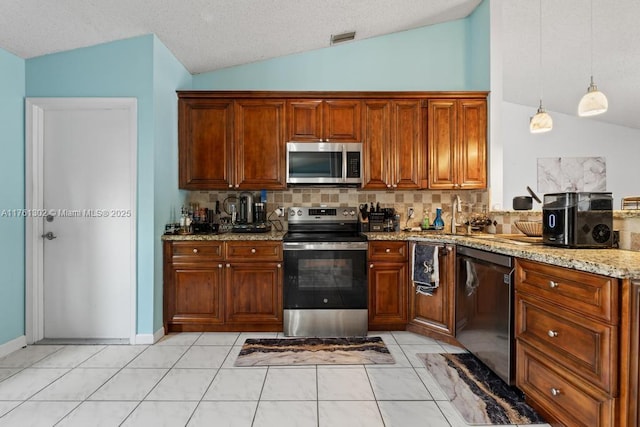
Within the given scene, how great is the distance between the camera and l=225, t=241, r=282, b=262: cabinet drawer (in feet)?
10.1

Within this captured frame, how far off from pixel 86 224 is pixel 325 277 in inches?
84.7

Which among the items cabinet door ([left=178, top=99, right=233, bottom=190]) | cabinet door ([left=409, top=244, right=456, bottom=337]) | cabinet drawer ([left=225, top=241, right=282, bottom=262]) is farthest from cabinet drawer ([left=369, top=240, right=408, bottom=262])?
Result: cabinet door ([left=178, top=99, right=233, bottom=190])

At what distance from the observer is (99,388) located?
216cm

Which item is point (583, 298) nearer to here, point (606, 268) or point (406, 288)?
point (606, 268)

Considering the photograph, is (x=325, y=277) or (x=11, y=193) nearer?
(x=11, y=193)

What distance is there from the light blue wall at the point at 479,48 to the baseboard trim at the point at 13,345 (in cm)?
482

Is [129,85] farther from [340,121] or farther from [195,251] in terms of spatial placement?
[340,121]

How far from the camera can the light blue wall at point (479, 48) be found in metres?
3.36

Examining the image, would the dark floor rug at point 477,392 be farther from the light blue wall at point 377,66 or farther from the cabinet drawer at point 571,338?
the light blue wall at point 377,66

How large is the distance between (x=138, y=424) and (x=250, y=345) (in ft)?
3.63

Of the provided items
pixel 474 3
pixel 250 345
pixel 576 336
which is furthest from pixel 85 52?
pixel 576 336

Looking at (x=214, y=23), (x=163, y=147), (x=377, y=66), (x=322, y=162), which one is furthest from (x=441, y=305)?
(x=214, y=23)

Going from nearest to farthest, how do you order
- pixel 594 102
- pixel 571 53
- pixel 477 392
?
pixel 477 392 → pixel 594 102 → pixel 571 53

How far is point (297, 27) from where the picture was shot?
10.4 feet
